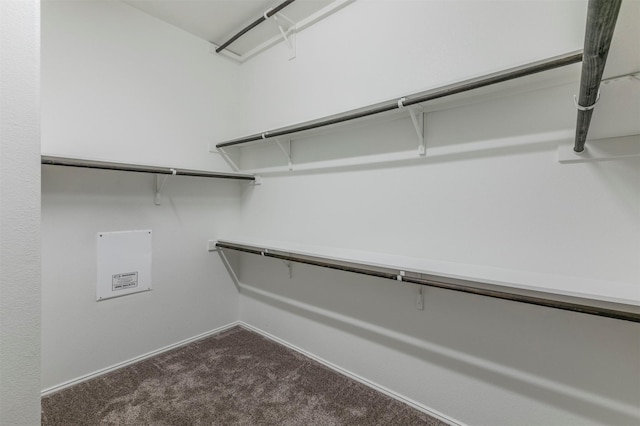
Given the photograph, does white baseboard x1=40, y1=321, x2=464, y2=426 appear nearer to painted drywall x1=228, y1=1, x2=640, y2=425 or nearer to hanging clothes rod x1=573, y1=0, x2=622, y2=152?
painted drywall x1=228, y1=1, x2=640, y2=425

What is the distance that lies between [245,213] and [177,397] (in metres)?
1.48

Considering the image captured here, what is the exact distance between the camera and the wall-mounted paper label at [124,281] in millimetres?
2021

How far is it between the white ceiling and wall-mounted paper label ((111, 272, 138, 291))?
193 centimetres

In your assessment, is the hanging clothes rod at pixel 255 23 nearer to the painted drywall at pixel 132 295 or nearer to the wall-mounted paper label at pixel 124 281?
the painted drywall at pixel 132 295

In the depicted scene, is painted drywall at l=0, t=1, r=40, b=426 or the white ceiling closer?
painted drywall at l=0, t=1, r=40, b=426

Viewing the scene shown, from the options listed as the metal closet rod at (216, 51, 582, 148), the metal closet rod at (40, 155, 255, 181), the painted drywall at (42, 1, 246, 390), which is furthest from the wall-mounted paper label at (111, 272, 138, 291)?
the metal closet rod at (216, 51, 582, 148)

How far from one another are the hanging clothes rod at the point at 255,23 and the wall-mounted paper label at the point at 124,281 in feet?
6.50

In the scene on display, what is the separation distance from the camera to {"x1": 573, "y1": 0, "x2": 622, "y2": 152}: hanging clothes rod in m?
0.62

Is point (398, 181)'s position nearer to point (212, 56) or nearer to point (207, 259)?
point (207, 259)

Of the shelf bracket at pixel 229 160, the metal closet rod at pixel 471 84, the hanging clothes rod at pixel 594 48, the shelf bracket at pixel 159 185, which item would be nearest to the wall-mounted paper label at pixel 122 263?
the shelf bracket at pixel 159 185

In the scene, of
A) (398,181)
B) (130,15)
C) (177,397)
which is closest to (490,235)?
(398,181)

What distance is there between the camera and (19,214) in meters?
0.79

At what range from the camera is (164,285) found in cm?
228

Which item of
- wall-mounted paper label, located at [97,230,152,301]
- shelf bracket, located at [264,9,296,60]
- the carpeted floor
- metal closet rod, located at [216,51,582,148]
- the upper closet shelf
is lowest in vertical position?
the carpeted floor
